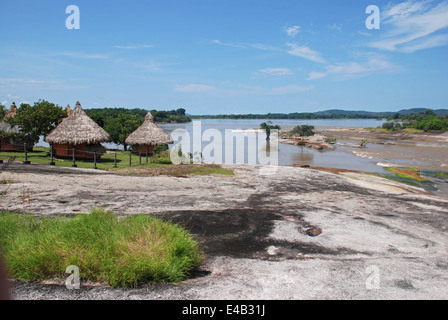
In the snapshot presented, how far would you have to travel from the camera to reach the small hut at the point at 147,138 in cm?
2730

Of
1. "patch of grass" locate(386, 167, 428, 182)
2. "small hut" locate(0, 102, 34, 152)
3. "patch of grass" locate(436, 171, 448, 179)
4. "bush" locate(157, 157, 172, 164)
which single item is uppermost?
"small hut" locate(0, 102, 34, 152)

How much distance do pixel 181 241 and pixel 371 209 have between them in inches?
346

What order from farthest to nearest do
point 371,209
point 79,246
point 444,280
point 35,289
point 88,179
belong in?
point 88,179 < point 371,209 < point 444,280 < point 79,246 < point 35,289

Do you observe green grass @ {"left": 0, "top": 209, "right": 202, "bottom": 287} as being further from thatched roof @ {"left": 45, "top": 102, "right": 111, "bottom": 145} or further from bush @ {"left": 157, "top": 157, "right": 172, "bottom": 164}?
bush @ {"left": 157, "top": 157, "right": 172, "bottom": 164}

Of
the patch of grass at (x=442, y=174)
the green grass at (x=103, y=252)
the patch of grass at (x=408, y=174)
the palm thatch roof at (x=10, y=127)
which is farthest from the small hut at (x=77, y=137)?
the patch of grass at (x=442, y=174)

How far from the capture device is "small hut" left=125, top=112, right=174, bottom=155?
27297mm

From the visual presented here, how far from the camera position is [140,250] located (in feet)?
18.4

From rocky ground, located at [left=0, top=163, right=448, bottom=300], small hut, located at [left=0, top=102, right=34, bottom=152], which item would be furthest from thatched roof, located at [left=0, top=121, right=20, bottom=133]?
rocky ground, located at [left=0, top=163, right=448, bottom=300]

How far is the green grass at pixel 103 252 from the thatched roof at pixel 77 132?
16.5 m

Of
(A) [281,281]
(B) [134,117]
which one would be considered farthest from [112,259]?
(B) [134,117]

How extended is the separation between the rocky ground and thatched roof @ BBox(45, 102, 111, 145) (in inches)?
243

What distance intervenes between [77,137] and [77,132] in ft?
1.39

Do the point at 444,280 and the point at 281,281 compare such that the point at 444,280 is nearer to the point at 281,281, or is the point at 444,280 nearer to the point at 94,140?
the point at 281,281

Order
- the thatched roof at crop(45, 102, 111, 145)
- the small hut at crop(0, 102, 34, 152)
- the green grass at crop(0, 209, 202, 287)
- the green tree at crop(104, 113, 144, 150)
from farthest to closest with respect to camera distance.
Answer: the green tree at crop(104, 113, 144, 150), the small hut at crop(0, 102, 34, 152), the thatched roof at crop(45, 102, 111, 145), the green grass at crop(0, 209, 202, 287)
